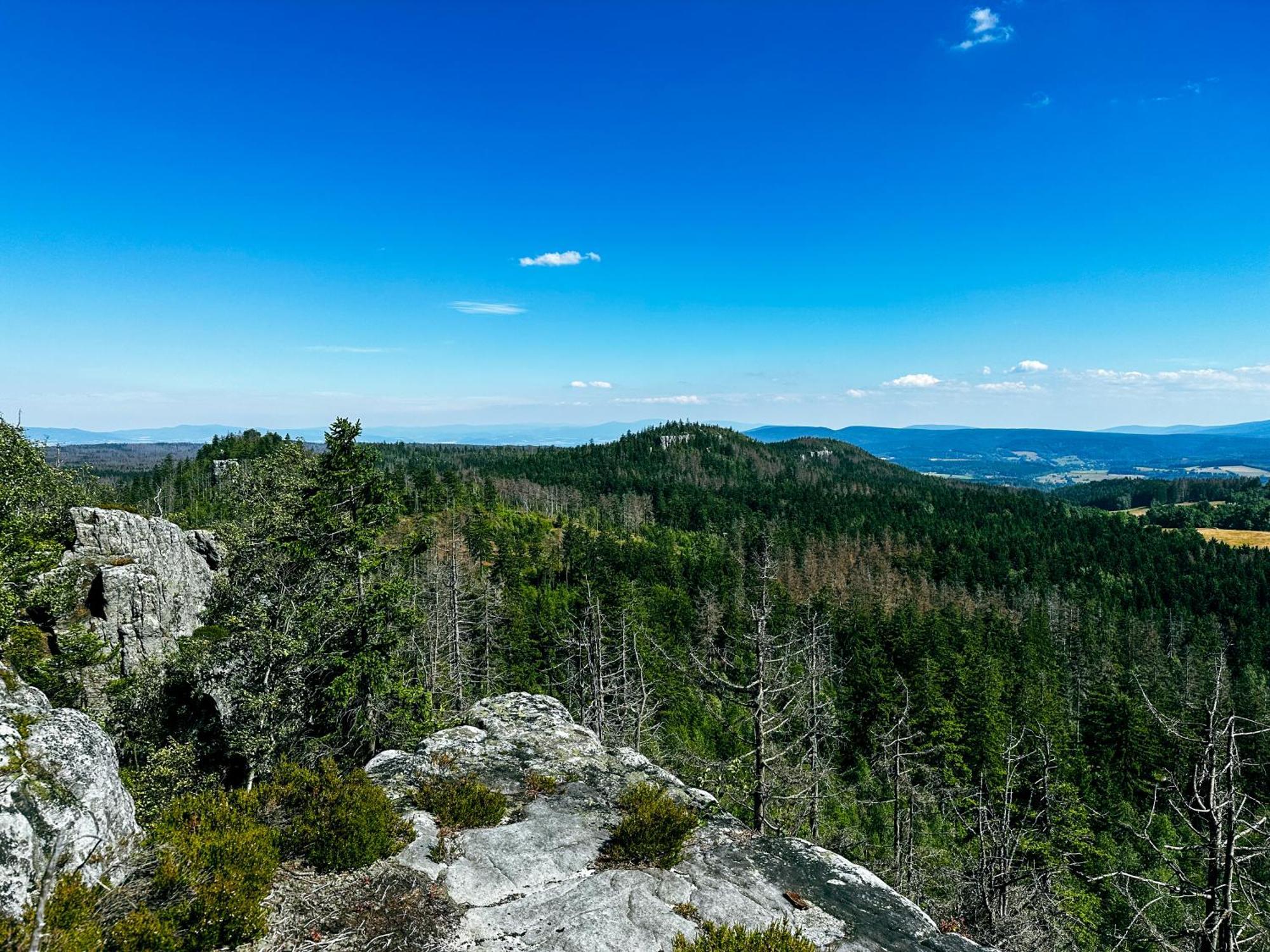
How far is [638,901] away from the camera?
8117mm

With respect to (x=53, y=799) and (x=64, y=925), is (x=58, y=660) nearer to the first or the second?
(x=53, y=799)

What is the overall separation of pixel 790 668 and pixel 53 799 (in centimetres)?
5375

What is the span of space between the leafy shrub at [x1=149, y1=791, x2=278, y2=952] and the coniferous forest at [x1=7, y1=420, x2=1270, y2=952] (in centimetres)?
224

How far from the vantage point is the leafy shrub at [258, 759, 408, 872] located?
8.27m

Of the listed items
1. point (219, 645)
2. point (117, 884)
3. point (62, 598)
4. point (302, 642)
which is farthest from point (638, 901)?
point (62, 598)

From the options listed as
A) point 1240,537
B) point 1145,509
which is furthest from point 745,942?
point 1145,509

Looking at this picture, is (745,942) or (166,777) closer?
(745,942)

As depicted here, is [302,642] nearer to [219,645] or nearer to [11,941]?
[219,645]

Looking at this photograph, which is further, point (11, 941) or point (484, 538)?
point (484, 538)

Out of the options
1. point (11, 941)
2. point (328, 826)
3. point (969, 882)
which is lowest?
point (969, 882)

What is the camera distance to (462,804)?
10.0 m

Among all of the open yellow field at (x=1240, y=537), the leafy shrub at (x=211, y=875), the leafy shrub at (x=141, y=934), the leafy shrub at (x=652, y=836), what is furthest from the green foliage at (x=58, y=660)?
the open yellow field at (x=1240, y=537)

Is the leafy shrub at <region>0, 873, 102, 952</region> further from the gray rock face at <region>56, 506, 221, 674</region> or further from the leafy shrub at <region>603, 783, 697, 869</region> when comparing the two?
the gray rock face at <region>56, 506, 221, 674</region>

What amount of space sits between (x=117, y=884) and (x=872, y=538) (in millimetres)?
121401
